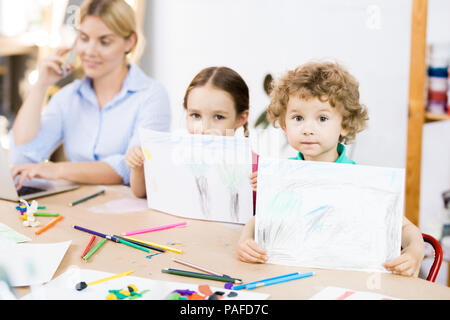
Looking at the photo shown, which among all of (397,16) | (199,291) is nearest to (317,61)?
(199,291)

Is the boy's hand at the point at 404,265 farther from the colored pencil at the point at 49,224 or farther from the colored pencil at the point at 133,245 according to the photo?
the colored pencil at the point at 49,224

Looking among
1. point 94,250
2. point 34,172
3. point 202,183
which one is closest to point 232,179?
point 202,183

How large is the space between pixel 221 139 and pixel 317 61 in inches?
9.8

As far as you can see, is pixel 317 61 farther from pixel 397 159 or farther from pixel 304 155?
pixel 397 159

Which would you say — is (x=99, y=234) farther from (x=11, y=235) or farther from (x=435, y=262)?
(x=435, y=262)

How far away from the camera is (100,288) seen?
2.29 ft

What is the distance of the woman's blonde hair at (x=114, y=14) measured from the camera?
4.52 ft

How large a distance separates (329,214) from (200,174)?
33cm

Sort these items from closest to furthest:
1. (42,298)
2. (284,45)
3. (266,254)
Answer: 1. (42,298)
2. (266,254)
3. (284,45)

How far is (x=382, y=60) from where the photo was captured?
1.50m

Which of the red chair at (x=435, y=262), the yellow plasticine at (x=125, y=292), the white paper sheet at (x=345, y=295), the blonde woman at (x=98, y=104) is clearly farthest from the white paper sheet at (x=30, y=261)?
the red chair at (x=435, y=262)

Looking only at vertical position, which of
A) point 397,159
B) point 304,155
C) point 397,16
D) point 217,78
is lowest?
point 397,159

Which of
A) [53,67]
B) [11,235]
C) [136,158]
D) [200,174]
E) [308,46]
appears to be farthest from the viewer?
[308,46]

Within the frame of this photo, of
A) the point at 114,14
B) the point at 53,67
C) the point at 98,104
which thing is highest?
the point at 114,14
